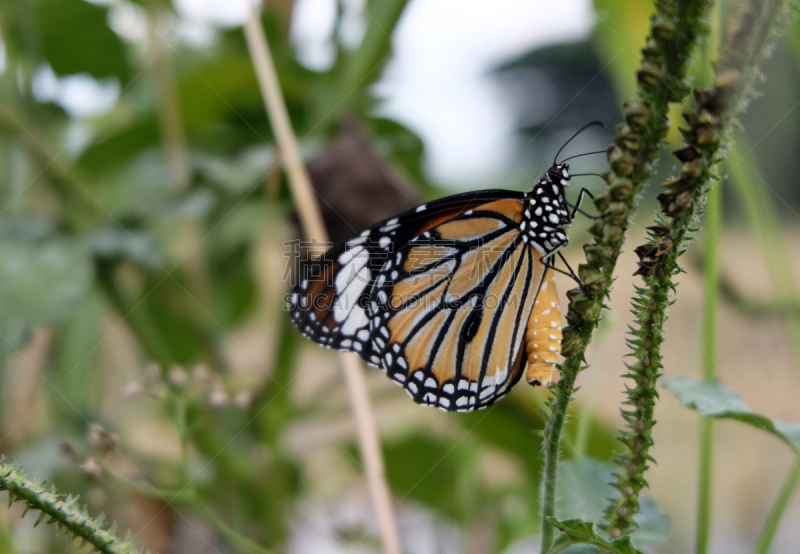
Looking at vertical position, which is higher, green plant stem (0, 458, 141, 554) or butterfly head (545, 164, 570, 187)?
butterfly head (545, 164, 570, 187)

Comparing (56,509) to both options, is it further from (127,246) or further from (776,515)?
(127,246)

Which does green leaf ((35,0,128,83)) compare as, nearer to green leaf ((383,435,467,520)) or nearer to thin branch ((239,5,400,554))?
thin branch ((239,5,400,554))

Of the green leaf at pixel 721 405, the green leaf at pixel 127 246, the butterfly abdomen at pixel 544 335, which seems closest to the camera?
the green leaf at pixel 721 405

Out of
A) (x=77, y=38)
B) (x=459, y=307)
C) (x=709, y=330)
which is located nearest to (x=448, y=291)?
(x=459, y=307)

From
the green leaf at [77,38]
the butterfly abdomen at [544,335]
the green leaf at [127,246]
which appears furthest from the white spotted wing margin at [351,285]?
the green leaf at [77,38]

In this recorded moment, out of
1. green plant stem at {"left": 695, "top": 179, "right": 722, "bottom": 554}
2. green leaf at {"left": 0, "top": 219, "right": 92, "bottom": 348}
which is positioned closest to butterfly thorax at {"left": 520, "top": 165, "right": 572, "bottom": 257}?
green plant stem at {"left": 695, "top": 179, "right": 722, "bottom": 554}

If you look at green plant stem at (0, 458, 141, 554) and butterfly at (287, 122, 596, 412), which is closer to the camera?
green plant stem at (0, 458, 141, 554)

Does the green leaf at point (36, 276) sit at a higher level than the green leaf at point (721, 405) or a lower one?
lower

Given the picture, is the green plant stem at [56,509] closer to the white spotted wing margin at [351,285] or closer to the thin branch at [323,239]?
the thin branch at [323,239]
